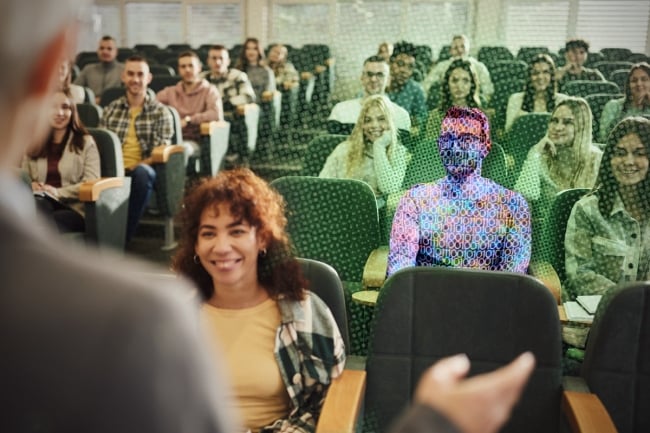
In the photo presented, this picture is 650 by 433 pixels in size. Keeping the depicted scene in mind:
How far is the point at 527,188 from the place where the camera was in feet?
4.90

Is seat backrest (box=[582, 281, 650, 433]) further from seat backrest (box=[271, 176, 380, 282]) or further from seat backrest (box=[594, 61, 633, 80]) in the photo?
seat backrest (box=[594, 61, 633, 80])

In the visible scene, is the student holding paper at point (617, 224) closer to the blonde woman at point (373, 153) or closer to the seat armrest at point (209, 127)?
the blonde woman at point (373, 153)

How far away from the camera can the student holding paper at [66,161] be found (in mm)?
1963

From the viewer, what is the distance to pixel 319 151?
5.95 feet

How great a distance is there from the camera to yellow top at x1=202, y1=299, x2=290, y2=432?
928 mm

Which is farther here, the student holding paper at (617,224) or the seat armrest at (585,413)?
the student holding paper at (617,224)

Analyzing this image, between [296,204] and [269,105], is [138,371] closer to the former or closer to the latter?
[296,204]

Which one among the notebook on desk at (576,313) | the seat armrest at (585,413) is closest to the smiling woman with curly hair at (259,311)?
the seat armrest at (585,413)

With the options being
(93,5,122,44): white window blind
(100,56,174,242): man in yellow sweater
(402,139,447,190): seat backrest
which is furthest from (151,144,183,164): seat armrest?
(93,5,122,44): white window blind

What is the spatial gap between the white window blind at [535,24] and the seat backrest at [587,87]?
169mm

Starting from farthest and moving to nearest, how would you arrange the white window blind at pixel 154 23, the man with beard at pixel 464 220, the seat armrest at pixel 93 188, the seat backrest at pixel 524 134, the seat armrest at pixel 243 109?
the white window blind at pixel 154 23, the seat armrest at pixel 243 109, the seat armrest at pixel 93 188, the seat backrest at pixel 524 134, the man with beard at pixel 464 220

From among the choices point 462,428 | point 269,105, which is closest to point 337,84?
point 269,105

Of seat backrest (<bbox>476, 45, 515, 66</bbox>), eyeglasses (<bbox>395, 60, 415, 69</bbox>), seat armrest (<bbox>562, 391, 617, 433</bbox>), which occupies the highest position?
seat backrest (<bbox>476, 45, 515, 66</bbox>)

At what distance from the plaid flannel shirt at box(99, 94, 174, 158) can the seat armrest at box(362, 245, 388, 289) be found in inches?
50.8
